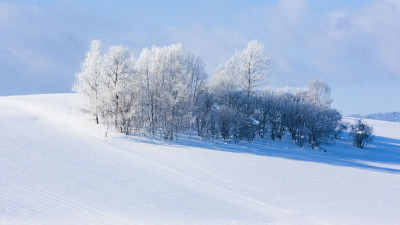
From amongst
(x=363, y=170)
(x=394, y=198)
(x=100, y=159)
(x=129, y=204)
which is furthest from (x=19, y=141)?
(x=363, y=170)

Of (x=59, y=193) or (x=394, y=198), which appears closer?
(x=59, y=193)

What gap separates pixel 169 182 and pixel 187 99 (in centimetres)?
1786

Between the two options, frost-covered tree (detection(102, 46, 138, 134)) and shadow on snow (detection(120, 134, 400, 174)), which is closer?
shadow on snow (detection(120, 134, 400, 174))

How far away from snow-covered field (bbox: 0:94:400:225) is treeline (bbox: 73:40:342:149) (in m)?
2.83

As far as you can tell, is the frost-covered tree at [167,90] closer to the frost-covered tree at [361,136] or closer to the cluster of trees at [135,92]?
the cluster of trees at [135,92]

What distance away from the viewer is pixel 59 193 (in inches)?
633

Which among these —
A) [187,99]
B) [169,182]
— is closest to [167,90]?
[187,99]

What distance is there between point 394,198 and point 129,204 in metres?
19.2

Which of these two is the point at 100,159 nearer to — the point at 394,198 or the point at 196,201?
the point at 196,201

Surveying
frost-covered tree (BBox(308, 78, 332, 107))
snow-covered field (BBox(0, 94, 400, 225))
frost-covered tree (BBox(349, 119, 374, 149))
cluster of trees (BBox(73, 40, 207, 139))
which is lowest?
snow-covered field (BBox(0, 94, 400, 225))

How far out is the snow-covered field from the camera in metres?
15.0

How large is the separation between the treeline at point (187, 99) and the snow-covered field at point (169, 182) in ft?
9.29

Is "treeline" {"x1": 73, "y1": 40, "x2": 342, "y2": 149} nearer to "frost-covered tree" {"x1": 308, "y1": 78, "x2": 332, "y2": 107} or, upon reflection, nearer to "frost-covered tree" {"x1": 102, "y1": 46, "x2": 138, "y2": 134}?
"frost-covered tree" {"x1": 102, "y1": 46, "x2": 138, "y2": 134}

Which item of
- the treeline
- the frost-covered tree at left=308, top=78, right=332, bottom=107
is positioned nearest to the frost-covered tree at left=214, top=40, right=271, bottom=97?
the treeline
